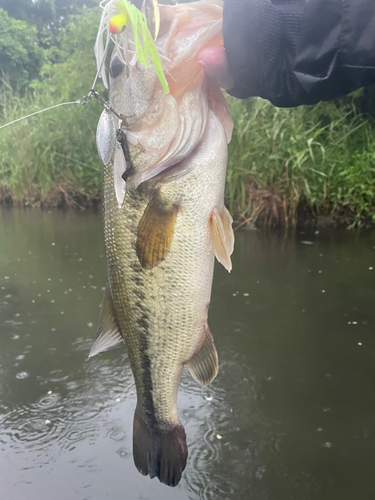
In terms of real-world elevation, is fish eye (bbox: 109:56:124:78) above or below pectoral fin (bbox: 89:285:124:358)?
above

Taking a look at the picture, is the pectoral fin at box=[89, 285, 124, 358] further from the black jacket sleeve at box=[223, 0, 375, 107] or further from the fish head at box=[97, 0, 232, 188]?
the black jacket sleeve at box=[223, 0, 375, 107]

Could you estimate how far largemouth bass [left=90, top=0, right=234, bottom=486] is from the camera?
3.58ft

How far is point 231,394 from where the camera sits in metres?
2.25

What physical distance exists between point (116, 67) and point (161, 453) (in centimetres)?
118

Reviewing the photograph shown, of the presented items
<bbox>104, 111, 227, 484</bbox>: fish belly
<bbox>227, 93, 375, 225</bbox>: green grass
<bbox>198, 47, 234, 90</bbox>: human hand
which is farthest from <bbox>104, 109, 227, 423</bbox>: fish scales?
<bbox>227, 93, 375, 225</bbox>: green grass

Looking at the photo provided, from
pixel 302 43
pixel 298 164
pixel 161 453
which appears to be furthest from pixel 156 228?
pixel 298 164

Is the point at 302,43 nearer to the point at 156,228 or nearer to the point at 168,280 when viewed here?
the point at 156,228

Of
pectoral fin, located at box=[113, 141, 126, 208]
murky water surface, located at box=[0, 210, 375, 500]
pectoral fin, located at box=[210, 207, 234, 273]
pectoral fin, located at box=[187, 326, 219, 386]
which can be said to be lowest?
murky water surface, located at box=[0, 210, 375, 500]

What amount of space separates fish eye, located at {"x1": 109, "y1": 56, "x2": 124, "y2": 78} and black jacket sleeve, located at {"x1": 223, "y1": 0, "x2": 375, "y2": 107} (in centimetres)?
30

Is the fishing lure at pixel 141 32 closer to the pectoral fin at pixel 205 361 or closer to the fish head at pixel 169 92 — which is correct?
the fish head at pixel 169 92

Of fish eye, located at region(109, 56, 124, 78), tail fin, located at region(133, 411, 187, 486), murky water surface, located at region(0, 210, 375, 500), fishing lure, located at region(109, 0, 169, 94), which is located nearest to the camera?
fishing lure, located at region(109, 0, 169, 94)

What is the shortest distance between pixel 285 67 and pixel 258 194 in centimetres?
398

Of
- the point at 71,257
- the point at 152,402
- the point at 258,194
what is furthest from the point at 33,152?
the point at 152,402

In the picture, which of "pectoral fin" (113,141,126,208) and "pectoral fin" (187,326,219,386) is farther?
"pectoral fin" (187,326,219,386)
